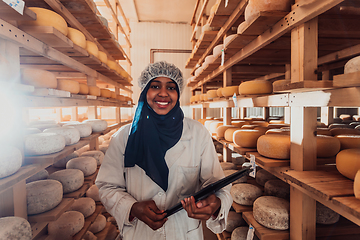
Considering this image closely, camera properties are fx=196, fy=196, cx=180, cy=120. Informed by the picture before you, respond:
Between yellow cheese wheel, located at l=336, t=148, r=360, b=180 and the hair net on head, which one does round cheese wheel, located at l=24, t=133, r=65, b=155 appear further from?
yellow cheese wheel, located at l=336, t=148, r=360, b=180

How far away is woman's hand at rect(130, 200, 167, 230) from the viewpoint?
912 millimetres

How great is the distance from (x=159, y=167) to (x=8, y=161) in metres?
0.79

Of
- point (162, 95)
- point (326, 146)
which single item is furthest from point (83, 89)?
point (326, 146)

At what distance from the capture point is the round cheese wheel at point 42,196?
139 centimetres

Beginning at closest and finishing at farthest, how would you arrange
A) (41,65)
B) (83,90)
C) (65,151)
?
(65,151), (83,90), (41,65)

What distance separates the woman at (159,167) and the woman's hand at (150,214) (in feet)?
0.08

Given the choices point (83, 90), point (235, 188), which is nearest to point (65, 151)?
point (83, 90)

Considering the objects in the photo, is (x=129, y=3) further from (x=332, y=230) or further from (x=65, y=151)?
(x=332, y=230)

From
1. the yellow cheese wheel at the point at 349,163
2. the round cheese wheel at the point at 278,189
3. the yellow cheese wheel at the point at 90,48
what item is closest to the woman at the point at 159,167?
the yellow cheese wheel at the point at 349,163

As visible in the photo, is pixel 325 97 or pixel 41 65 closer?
pixel 325 97

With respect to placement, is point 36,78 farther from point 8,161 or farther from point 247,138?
point 247,138

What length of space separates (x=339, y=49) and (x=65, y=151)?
2.57 metres

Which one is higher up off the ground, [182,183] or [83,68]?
[83,68]

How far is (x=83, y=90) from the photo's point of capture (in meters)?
2.22
